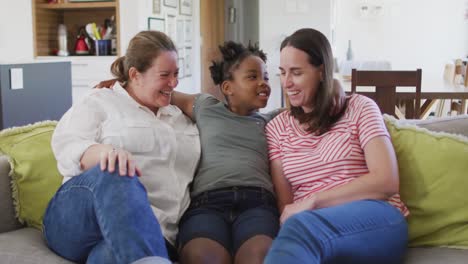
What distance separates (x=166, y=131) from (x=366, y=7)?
7.32 m

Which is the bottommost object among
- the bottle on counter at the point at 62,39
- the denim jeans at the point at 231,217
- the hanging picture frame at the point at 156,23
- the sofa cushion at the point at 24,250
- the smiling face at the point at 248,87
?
the sofa cushion at the point at 24,250

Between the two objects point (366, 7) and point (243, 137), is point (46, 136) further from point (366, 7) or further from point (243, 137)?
point (366, 7)

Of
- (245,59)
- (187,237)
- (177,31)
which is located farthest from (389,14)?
(187,237)

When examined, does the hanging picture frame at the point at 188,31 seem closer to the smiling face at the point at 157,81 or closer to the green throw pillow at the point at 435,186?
the smiling face at the point at 157,81

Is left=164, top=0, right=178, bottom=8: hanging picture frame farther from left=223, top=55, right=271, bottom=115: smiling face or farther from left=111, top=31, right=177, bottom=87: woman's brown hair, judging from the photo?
left=111, top=31, right=177, bottom=87: woman's brown hair

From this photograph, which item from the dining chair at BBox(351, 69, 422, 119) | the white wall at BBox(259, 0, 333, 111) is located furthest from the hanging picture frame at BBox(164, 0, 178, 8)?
the dining chair at BBox(351, 69, 422, 119)

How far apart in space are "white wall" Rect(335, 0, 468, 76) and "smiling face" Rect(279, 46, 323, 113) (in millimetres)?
7136

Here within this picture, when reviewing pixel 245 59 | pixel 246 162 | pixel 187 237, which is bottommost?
pixel 187 237

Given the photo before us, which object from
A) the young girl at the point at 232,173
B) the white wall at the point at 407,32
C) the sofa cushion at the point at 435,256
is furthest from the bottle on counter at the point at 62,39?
the white wall at the point at 407,32

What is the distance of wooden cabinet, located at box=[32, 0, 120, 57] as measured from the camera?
4469mm

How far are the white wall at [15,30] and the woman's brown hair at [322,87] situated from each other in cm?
328

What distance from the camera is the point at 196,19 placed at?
5.77 m

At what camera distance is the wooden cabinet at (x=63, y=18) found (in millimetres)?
4469

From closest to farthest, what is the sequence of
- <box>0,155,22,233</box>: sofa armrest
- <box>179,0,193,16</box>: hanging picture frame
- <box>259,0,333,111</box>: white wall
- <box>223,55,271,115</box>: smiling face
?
1. <box>0,155,22,233</box>: sofa armrest
2. <box>223,55,271,115</box>: smiling face
3. <box>179,0,193,16</box>: hanging picture frame
4. <box>259,0,333,111</box>: white wall
